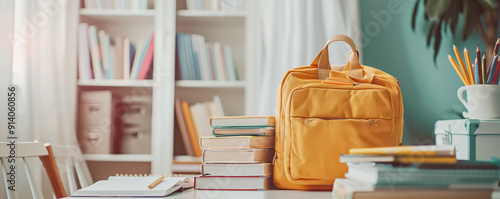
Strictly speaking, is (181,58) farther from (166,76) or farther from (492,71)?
(492,71)

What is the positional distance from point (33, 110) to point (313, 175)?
1.37 meters

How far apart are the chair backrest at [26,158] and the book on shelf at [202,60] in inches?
37.2

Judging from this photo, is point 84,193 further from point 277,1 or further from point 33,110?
point 277,1

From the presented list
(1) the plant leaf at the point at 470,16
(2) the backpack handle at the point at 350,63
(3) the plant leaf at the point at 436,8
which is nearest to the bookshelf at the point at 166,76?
(3) the plant leaf at the point at 436,8

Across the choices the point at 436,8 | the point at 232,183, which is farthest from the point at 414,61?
the point at 232,183

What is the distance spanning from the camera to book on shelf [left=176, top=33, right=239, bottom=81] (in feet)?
6.54

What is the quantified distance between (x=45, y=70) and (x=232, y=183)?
52.6 inches

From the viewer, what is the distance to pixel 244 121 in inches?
35.6

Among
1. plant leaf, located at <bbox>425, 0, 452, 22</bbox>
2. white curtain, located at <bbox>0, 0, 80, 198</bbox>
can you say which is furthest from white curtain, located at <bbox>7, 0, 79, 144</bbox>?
plant leaf, located at <bbox>425, 0, 452, 22</bbox>

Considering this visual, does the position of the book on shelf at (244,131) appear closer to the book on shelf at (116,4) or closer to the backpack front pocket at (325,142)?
the backpack front pocket at (325,142)

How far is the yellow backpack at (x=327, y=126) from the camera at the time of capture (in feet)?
2.70

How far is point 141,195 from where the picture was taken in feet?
2.49

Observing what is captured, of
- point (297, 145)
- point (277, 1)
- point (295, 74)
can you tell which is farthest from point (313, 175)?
point (277, 1)

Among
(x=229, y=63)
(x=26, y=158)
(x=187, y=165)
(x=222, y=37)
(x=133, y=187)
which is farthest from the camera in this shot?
(x=222, y=37)
